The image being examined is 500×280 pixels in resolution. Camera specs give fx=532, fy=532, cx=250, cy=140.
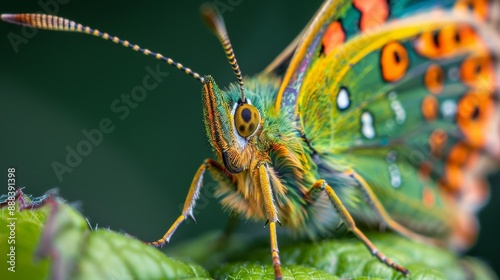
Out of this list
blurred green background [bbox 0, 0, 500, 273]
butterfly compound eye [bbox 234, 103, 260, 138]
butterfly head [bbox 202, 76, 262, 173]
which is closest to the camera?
butterfly head [bbox 202, 76, 262, 173]

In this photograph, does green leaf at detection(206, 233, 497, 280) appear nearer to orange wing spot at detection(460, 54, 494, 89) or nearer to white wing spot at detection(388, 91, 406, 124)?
white wing spot at detection(388, 91, 406, 124)

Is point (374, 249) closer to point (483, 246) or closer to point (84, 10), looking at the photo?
point (483, 246)

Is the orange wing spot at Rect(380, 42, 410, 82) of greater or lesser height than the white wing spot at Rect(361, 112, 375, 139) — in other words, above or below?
above

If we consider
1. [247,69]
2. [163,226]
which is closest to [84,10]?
[247,69]

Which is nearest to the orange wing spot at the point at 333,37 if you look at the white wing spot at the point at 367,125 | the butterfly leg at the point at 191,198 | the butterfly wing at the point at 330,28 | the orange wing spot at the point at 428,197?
the butterfly wing at the point at 330,28

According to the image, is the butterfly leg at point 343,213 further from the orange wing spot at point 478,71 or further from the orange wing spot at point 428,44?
the orange wing spot at point 478,71

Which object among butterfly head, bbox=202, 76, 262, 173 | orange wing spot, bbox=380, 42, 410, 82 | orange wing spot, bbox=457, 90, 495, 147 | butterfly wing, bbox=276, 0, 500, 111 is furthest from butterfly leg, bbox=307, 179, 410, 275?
orange wing spot, bbox=457, 90, 495, 147

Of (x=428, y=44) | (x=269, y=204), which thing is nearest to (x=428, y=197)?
(x=428, y=44)
